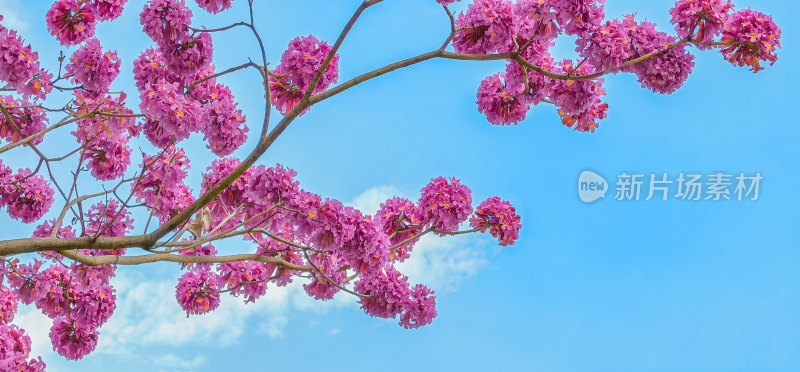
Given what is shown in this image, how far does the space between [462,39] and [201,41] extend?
1959mm

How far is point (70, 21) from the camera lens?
20.3ft

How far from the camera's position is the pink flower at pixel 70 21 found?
242 inches

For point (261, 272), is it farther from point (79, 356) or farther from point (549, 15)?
point (549, 15)

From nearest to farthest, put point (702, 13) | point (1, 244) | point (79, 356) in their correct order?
point (1, 244)
point (702, 13)
point (79, 356)

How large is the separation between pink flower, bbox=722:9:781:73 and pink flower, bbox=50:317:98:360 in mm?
5884

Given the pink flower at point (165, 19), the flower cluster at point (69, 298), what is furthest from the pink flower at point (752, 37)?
the flower cluster at point (69, 298)

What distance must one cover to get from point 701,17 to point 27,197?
578 cm

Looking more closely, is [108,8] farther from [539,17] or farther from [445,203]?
[539,17]

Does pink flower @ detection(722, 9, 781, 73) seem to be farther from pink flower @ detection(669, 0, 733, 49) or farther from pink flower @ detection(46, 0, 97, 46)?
pink flower @ detection(46, 0, 97, 46)

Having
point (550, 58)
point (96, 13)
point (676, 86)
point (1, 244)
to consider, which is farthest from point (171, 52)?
point (676, 86)

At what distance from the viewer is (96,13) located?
6.23m

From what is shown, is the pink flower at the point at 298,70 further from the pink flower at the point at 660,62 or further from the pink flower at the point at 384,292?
the pink flower at the point at 660,62

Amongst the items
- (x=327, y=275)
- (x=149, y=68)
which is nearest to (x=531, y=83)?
(x=327, y=275)

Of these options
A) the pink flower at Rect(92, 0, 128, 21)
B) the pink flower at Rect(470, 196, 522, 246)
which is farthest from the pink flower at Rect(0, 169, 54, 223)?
the pink flower at Rect(470, 196, 522, 246)
